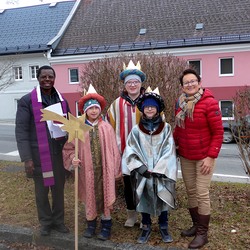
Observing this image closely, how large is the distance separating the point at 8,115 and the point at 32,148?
1016 inches

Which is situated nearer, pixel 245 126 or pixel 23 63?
pixel 245 126

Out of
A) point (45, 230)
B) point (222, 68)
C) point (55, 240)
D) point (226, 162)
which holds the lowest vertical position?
point (226, 162)

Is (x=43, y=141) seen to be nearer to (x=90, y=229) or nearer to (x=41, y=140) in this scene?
(x=41, y=140)

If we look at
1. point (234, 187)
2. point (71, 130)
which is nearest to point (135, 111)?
point (71, 130)

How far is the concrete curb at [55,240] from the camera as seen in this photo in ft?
12.5

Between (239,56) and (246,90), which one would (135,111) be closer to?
(246,90)

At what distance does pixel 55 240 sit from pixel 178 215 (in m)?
1.65

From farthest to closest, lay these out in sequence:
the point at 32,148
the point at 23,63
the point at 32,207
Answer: the point at 23,63
the point at 32,207
the point at 32,148

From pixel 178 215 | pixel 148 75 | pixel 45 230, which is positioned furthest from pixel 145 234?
pixel 148 75

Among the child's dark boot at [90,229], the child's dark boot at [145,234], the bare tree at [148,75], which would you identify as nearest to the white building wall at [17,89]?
the bare tree at [148,75]

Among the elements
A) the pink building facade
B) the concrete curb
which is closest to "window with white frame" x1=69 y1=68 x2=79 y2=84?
the pink building facade

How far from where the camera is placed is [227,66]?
2181cm

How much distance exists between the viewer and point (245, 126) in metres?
4.89

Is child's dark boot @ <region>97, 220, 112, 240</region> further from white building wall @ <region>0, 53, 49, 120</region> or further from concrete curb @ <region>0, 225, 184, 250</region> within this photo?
white building wall @ <region>0, 53, 49, 120</region>
